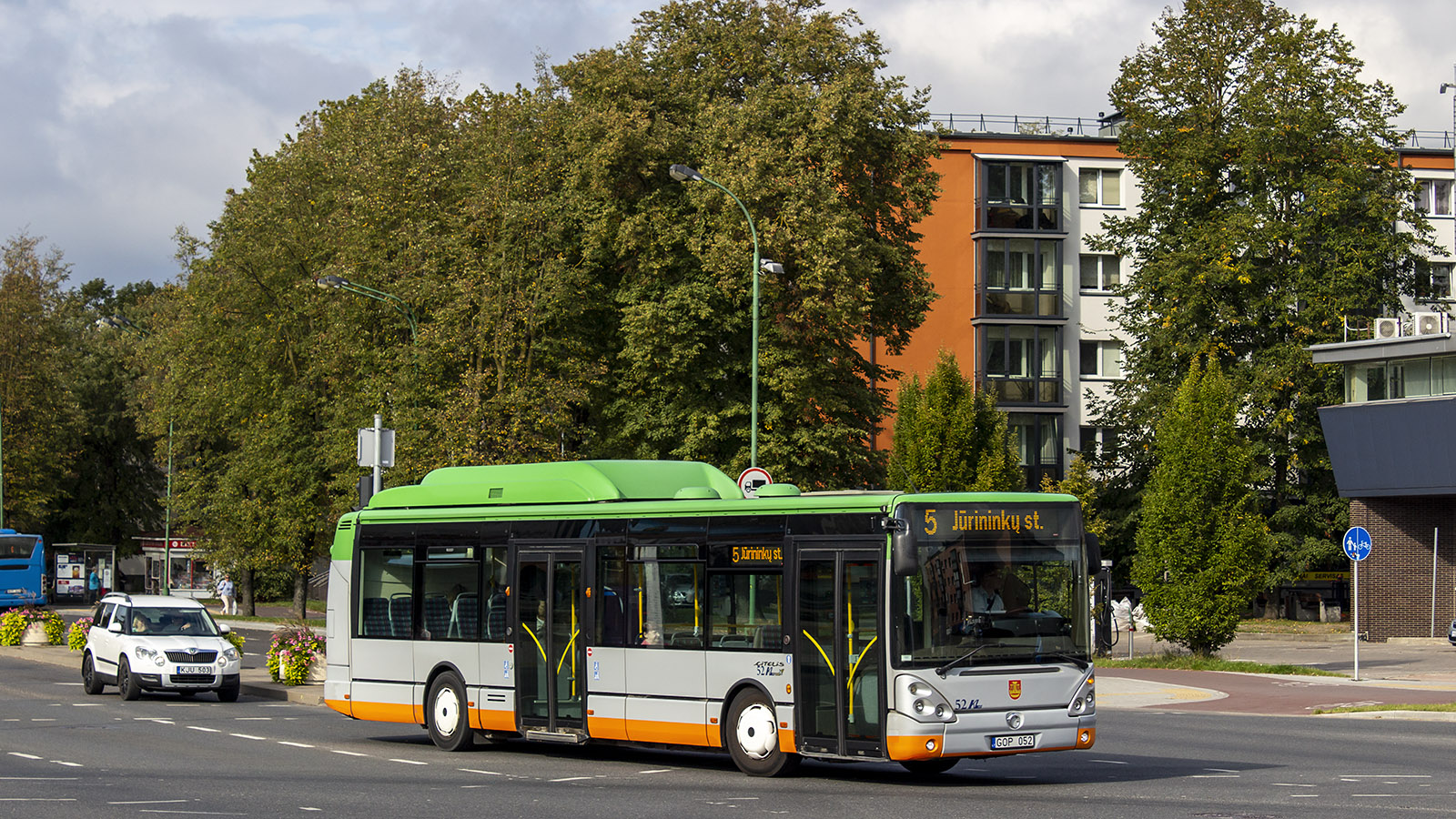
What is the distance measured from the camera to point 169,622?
1062 inches

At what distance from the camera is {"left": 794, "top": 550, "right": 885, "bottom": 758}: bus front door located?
46.1ft

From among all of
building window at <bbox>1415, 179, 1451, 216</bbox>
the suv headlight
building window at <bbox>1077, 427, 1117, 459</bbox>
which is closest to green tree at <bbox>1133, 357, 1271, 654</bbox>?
the suv headlight

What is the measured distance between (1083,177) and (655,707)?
56.1m

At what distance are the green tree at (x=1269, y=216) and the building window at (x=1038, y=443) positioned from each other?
10.8 metres

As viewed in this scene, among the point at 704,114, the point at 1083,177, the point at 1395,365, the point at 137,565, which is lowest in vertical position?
the point at 137,565

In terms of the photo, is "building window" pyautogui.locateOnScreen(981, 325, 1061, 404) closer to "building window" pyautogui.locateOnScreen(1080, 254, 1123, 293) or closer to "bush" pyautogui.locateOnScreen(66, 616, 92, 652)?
"building window" pyautogui.locateOnScreen(1080, 254, 1123, 293)

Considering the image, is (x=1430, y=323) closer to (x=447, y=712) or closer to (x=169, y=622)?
(x=169, y=622)

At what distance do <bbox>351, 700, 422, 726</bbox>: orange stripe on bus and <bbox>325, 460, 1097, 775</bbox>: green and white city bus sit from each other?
35mm

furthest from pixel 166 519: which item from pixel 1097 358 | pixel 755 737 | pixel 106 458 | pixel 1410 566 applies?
pixel 755 737

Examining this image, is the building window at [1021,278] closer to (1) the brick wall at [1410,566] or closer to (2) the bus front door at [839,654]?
(1) the brick wall at [1410,566]

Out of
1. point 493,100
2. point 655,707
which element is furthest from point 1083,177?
point 655,707

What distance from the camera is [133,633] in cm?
2691

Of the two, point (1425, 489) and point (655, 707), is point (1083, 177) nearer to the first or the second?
point (1425, 489)

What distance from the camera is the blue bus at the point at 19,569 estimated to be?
58.8 meters
